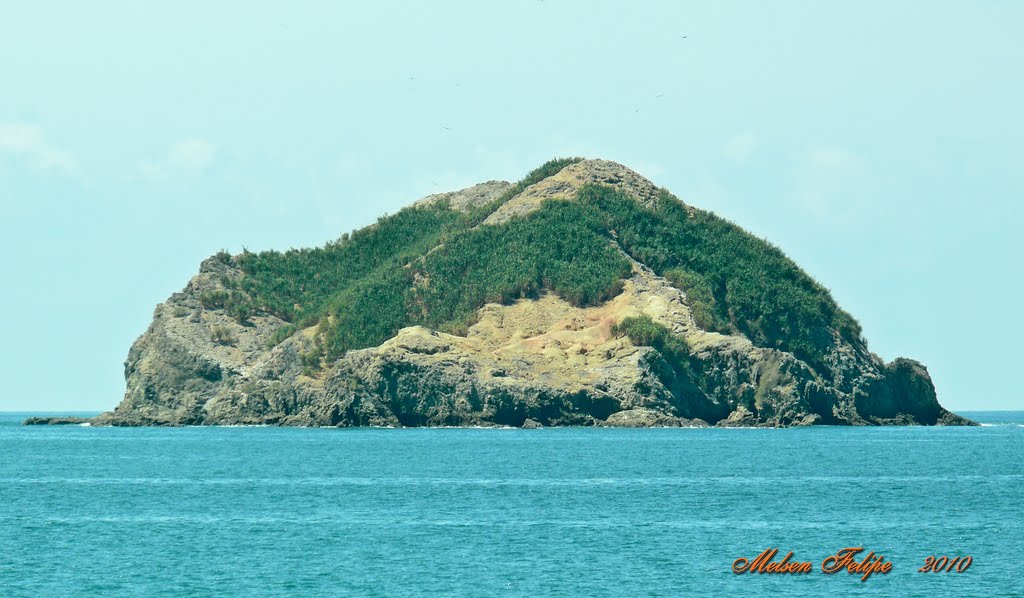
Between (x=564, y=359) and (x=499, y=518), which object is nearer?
(x=499, y=518)

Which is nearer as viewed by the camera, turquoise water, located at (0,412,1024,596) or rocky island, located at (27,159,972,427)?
turquoise water, located at (0,412,1024,596)

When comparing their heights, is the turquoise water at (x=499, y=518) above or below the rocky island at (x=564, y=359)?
below

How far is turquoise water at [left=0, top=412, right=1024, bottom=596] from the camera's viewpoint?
55.7 meters

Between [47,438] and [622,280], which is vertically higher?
[622,280]

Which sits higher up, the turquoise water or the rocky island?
the rocky island

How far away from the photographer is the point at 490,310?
18850 cm

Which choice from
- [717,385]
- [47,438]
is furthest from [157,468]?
[717,385]

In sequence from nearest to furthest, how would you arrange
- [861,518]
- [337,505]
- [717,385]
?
[861,518] → [337,505] → [717,385]

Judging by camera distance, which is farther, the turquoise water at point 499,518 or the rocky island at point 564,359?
the rocky island at point 564,359

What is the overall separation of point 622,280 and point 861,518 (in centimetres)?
11693

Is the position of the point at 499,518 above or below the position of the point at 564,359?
below

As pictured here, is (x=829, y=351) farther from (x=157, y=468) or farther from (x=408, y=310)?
(x=157, y=468)

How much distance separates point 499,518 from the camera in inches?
2928

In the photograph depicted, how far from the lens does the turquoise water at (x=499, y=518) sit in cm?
5572
